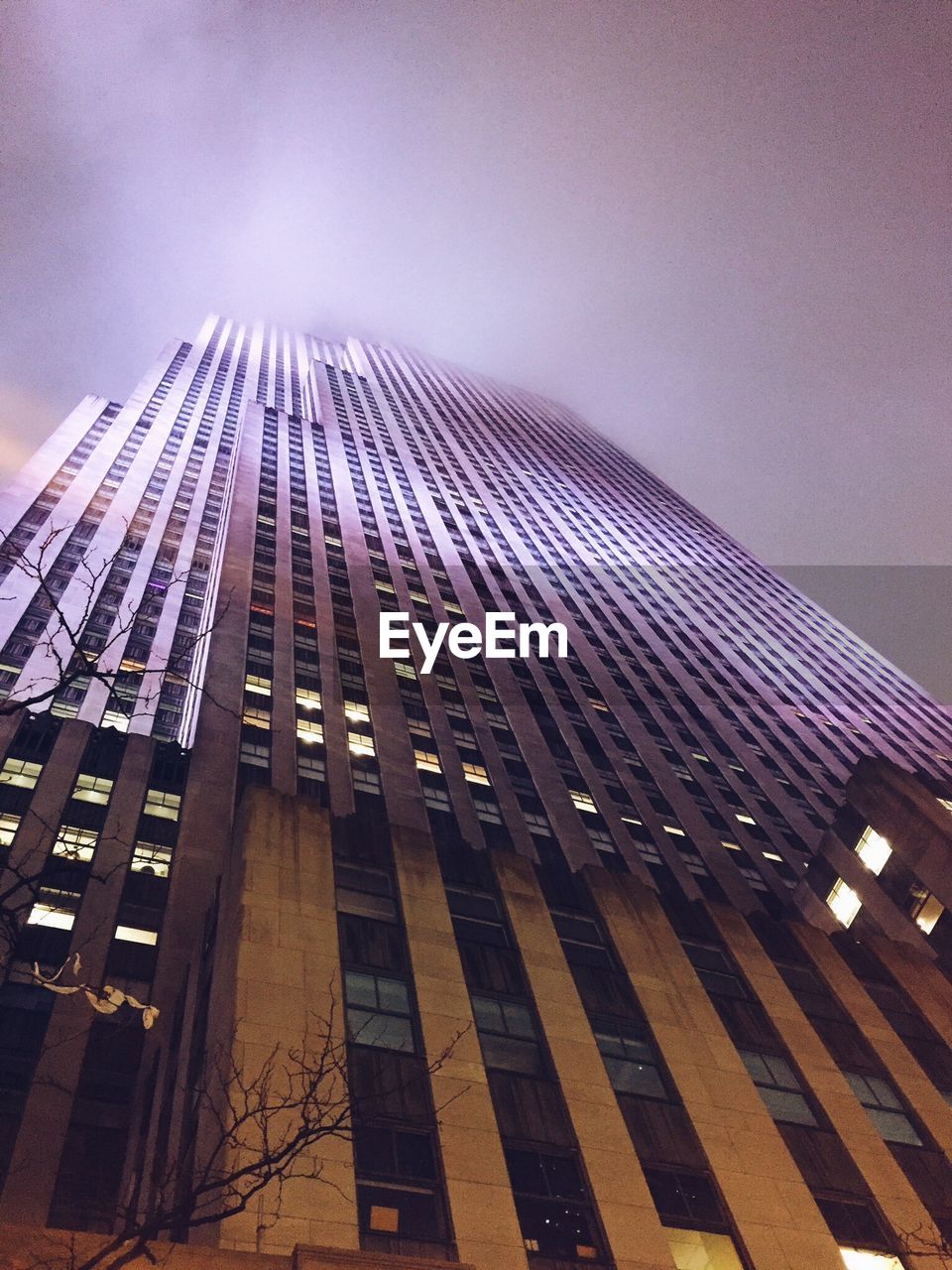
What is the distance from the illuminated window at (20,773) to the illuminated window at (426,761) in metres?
18.0

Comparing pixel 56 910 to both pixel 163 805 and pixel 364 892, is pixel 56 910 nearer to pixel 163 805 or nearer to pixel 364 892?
pixel 163 805

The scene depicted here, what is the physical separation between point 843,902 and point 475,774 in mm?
18907

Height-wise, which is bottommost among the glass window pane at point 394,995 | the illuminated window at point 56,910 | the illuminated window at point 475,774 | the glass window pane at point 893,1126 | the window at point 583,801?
the illuminated window at point 56,910

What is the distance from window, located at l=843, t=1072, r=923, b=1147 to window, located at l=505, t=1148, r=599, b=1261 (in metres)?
10.2

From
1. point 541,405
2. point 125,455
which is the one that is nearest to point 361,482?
point 125,455

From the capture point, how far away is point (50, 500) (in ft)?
241

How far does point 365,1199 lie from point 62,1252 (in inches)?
247

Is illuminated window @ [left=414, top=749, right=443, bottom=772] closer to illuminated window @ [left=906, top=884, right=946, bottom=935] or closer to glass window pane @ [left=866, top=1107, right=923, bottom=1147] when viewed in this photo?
illuminated window @ [left=906, top=884, right=946, bottom=935]

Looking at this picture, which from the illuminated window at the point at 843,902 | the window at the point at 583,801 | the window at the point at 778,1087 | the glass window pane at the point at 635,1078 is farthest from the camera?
the window at the point at 583,801

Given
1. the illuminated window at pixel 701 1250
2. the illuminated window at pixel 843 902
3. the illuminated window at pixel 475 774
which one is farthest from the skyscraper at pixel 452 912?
the illuminated window at pixel 475 774

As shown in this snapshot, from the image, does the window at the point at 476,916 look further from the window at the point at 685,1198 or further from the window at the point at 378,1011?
the window at the point at 685,1198

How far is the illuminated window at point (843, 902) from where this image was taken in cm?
3572

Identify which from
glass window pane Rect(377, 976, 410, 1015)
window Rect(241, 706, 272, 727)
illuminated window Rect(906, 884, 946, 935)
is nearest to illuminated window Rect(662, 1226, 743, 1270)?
glass window pane Rect(377, 976, 410, 1015)

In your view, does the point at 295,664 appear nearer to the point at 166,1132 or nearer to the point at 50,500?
the point at 166,1132
